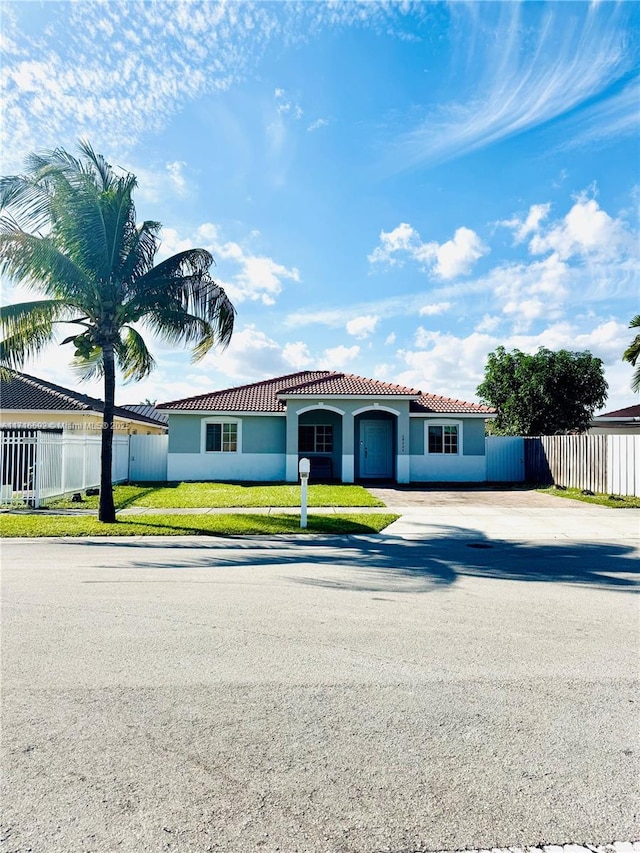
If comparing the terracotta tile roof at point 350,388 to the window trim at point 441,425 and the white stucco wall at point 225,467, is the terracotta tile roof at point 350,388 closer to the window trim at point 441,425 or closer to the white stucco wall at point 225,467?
the window trim at point 441,425

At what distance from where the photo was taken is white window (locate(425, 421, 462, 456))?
Answer: 23656mm

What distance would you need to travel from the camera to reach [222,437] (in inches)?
912

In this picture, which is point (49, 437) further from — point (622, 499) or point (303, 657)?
point (622, 499)

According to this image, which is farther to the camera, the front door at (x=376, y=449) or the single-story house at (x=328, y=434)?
the front door at (x=376, y=449)

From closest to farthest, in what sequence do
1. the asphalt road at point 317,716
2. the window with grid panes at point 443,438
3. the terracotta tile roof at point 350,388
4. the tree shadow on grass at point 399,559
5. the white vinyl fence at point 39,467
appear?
the asphalt road at point 317,716, the tree shadow on grass at point 399,559, the white vinyl fence at point 39,467, the terracotta tile roof at point 350,388, the window with grid panes at point 443,438

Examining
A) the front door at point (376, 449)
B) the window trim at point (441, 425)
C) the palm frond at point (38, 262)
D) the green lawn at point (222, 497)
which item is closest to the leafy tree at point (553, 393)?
the window trim at point (441, 425)

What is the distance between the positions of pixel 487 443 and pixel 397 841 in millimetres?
23686

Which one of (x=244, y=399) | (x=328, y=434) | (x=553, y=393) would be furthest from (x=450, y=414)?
(x=553, y=393)

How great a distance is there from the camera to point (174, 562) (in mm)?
8688

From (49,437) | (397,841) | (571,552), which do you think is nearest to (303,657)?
(397,841)

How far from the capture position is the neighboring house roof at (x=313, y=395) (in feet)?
72.7

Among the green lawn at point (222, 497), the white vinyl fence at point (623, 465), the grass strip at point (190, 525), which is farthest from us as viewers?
the white vinyl fence at point (623, 465)

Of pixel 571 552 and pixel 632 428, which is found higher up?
pixel 632 428

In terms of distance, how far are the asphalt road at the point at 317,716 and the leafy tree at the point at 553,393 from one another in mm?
27201
